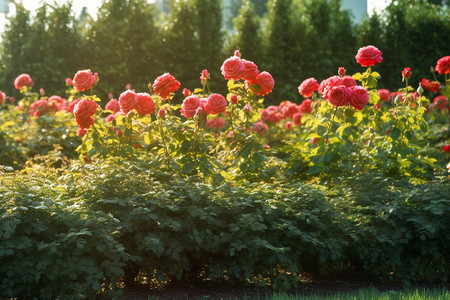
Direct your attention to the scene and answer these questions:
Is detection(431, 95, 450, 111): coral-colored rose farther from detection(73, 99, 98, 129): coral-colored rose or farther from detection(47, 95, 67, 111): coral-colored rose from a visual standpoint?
detection(73, 99, 98, 129): coral-colored rose

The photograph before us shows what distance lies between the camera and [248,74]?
5211mm

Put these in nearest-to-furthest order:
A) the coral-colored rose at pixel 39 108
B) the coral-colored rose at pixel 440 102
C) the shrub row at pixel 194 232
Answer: the shrub row at pixel 194 232 → the coral-colored rose at pixel 39 108 → the coral-colored rose at pixel 440 102

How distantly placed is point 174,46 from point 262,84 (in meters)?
6.66

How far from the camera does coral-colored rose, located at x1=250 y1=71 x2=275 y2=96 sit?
5207 mm

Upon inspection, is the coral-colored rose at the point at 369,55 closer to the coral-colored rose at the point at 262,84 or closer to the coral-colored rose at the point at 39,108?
the coral-colored rose at the point at 262,84

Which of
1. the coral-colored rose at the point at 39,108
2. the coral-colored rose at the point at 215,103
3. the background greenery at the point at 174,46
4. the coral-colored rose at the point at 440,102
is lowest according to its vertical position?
the coral-colored rose at the point at 215,103

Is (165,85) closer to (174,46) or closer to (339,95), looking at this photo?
(339,95)

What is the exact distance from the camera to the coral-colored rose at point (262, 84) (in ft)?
17.1

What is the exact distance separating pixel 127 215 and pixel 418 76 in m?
10.4

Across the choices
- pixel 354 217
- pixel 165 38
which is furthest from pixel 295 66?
pixel 354 217

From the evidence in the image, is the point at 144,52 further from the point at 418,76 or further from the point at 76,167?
the point at 76,167

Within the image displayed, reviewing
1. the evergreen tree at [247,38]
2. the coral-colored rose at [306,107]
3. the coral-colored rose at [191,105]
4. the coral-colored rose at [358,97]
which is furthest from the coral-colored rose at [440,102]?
the coral-colored rose at [191,105]

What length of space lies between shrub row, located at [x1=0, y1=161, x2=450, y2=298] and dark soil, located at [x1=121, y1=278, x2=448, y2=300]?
77 mm

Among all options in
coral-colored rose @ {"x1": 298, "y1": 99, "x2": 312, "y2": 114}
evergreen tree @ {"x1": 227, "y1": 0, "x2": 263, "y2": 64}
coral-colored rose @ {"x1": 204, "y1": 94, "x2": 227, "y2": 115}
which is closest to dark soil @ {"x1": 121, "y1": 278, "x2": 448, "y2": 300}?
coral-colored rose @ {"x1": 204, "y1": 94, "x2": 227, "y2": 115}
